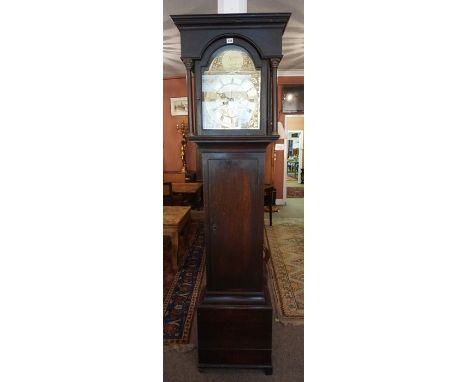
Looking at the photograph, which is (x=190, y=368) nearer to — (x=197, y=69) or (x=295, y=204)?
(x=197, y=69)

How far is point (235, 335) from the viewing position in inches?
72.6

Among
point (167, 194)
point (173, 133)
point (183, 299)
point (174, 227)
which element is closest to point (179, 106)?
point (173, 133)

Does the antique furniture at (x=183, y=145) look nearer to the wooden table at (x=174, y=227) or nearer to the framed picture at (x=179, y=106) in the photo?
the framed picture at (x=179, y=106)

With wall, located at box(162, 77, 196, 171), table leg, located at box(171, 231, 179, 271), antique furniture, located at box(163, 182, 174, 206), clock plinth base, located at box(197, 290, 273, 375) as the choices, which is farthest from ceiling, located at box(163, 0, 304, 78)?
clock plinth base, located at box(197, 290, 273, 375)

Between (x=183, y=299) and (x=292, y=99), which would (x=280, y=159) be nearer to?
(x=292, y=99)

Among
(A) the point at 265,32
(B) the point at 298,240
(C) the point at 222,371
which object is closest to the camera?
(A) the point at 265,32

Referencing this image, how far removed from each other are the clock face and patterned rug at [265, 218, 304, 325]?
5.64 feet

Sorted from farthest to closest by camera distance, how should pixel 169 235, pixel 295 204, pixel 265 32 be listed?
1. pixel 295 204
2. pixel 169 235
3. pixel 265 32

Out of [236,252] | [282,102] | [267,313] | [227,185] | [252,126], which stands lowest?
[267,313]

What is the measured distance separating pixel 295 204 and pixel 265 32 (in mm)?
6408

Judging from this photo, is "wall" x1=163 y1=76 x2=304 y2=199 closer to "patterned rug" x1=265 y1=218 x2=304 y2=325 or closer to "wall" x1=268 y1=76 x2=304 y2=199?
"wall" x1=268 y1=76 x2=304 y2=199

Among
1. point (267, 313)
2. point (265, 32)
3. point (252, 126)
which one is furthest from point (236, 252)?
point (265, 32)

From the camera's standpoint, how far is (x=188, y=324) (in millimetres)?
2445

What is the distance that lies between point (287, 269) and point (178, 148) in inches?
187
